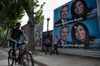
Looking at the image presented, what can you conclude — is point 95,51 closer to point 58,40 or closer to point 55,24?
point 58,40

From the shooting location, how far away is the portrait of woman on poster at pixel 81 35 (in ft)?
61.1

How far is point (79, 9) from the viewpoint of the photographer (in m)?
20.1

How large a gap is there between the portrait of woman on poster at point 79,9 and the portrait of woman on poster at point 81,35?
Answer: 27.9 inches

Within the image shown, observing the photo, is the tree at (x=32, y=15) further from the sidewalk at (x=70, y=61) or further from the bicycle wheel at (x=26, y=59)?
the bicycle wheel at (x=26, y=59)

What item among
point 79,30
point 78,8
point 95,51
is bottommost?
point 95,51

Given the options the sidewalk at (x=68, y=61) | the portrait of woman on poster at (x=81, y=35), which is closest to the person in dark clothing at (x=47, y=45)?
the portrait of woman on poster at (x=81, y=35)

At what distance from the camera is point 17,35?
10.3m

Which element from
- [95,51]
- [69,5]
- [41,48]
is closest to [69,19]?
[69,5]

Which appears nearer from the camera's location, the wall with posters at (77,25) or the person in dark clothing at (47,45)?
the wall with posters at (77,25)

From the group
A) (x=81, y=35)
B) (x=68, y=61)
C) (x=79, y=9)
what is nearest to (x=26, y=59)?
(x=68, y=61)

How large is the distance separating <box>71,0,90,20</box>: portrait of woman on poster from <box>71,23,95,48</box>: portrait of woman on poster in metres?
0.71

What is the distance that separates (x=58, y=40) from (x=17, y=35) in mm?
14016

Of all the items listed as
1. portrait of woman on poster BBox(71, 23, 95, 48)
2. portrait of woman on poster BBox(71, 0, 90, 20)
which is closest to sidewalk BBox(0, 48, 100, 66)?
portrait of woman on poster BBox(71, 23, 95, 48)

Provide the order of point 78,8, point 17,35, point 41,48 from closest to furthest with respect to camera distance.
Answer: point 17,35 < point 78,8 < point 41,48
